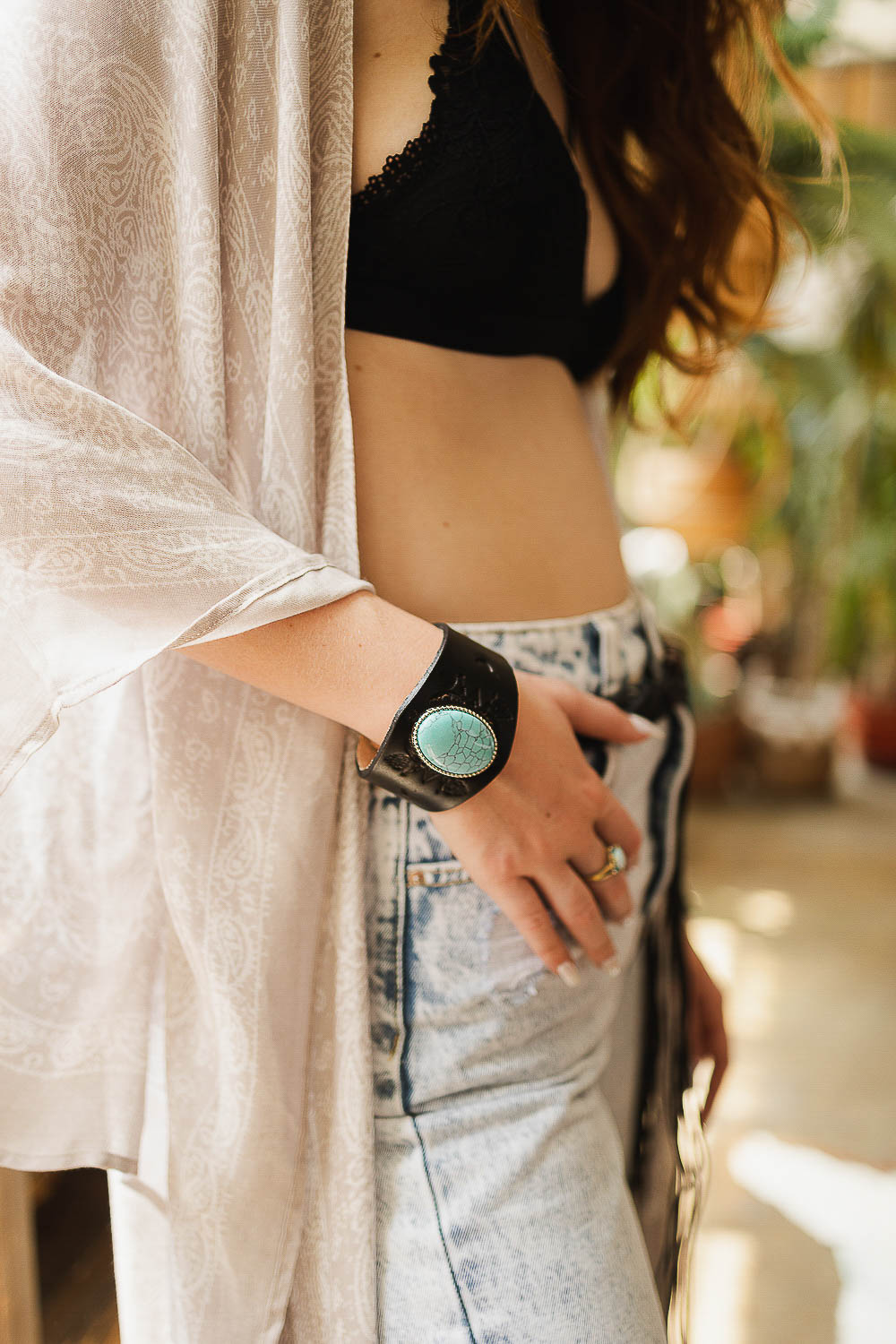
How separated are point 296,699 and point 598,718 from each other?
0.19 m

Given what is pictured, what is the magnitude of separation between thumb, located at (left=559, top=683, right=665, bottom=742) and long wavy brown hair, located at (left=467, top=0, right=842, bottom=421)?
1.42 ft

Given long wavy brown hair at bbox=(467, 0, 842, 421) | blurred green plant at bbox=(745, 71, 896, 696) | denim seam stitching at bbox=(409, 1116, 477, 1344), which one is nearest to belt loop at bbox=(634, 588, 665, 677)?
long wavy brown hair at bbox=(467, 0, 842, 421)

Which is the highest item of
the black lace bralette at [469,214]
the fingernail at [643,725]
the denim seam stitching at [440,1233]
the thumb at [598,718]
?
the black lace bralette at [469,214]

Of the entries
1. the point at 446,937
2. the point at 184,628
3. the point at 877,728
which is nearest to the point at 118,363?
the point at 184,628

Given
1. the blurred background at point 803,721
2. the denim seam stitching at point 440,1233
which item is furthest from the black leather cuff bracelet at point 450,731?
the blurred background at point 803,721

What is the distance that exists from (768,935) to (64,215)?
2709 mm

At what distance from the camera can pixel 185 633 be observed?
474 mm

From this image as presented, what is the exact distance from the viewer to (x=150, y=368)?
1.79 ft

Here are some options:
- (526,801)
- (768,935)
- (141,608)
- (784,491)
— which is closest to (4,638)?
(141,608)

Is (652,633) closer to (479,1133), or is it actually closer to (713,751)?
(479,1133)

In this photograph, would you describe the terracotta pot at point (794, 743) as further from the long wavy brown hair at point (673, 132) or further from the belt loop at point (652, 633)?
the belt loop at point (652, 633)

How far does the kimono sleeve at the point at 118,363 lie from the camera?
18.5 inches

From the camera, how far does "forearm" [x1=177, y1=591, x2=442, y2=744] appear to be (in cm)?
50

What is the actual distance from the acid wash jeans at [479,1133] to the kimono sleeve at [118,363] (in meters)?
0.18
